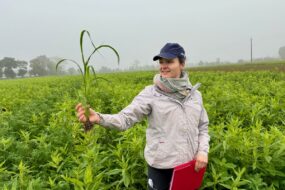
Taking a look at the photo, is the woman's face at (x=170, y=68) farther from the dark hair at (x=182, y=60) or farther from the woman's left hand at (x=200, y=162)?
the woman's left hand at (x=200, y=162)

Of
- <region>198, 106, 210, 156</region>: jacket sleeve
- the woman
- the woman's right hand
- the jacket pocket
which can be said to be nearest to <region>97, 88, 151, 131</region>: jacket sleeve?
the woman

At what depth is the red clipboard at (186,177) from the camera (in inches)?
101

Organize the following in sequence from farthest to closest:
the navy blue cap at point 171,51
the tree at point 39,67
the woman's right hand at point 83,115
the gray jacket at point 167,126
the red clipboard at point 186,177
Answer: the tree at point 39,67 → the navy blue cap at point 171,51 → the gray jacket at point 167,126 → the red clipboard at point 186,177 → the woman's right hand at point 83,115

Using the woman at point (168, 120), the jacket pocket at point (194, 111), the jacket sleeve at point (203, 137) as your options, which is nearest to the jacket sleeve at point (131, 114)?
the woman at point (168, 120)

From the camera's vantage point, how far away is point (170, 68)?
2.81m

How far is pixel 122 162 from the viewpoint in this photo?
9.59ft

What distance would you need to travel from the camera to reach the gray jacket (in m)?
2.68

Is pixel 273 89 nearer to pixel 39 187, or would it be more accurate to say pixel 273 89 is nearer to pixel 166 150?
pixel 166 150

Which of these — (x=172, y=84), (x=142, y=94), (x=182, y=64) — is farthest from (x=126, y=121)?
(x=182, y=64)

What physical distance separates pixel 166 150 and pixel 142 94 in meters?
0.55

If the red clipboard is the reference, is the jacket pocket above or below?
above

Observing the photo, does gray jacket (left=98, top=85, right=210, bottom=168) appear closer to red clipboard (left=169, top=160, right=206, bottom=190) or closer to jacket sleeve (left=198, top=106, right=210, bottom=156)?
jacket sleeve (left=198, top=106, right=210, bottom=156)

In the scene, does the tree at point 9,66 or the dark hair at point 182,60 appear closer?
the dark hair at point 182,60

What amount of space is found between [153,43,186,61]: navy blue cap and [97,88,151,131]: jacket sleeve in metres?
0.36
